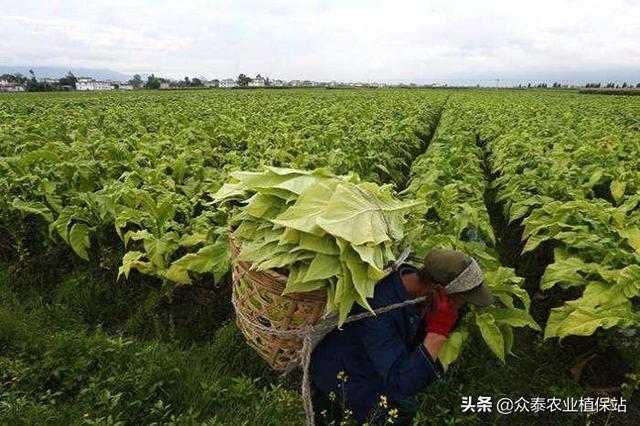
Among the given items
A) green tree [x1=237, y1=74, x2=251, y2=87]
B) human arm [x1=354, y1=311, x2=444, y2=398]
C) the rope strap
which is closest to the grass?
human arm [x1=354, y1=311, x2=444, y2=398]

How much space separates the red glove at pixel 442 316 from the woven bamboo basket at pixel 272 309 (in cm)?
68

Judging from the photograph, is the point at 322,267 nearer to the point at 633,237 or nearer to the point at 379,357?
the point at 379,357

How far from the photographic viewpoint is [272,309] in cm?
242

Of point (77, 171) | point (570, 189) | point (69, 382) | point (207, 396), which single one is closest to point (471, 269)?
point (207, 396)

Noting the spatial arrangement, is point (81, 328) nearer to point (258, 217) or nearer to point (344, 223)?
point (258, 217)

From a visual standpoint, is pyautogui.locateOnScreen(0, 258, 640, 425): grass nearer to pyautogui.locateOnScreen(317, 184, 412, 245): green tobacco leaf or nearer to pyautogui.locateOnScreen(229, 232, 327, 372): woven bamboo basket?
pyautogui.locateOnScreen(229, 232, 327, 372): woven bamboo basket

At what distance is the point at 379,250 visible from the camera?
7.58ft

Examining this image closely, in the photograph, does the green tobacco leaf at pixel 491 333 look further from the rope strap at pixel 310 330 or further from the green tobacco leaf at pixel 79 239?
the green tobacco leaf at pixel 79 239

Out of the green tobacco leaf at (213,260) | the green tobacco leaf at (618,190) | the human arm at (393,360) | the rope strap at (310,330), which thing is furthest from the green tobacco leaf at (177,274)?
the green tobacco leaf at (618,190)

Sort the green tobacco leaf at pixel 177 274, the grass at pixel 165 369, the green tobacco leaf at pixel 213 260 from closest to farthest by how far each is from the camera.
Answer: the grass at pixel 165 369 → the green tobacco leaf at pixel 213 260 → the green tobacco leaf at pixel 177 274

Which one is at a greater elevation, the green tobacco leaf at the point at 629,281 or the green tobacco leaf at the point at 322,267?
the green tobacco leaf at the point at 322,267

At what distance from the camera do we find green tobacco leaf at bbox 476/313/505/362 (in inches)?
110

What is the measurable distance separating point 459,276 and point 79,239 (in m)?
3.50

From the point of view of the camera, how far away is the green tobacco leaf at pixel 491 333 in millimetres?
2783
